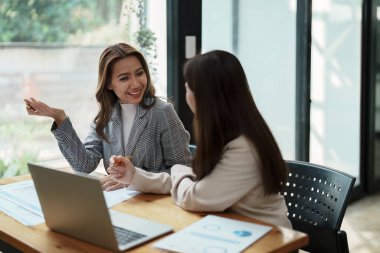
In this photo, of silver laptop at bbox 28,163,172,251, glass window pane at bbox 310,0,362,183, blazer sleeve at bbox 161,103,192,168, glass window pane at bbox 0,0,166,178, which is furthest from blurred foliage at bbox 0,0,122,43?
glass window pane at bbox 310,0,362,183

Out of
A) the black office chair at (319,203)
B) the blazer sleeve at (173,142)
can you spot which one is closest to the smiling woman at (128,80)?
the blazer sleeve at (173,142)

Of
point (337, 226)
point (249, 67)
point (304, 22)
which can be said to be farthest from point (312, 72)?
point (337, 226)

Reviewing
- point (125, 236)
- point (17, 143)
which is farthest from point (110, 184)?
point (17, 143)

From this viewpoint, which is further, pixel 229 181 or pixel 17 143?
pixel 17 143

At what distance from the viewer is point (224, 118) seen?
4.91 feet

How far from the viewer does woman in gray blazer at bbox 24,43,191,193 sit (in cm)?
205

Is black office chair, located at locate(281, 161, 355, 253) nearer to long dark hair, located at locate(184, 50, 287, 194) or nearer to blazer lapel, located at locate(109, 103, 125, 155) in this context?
long dark hair, located at locate(184, 50, 287, 194)

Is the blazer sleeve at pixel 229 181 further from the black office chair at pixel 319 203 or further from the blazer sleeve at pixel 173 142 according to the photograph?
the blazer sleeve at pixel 173 142

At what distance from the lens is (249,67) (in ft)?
11.4

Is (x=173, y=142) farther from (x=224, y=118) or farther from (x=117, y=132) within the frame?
(x=224, y=118)

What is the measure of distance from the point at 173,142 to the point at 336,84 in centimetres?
237

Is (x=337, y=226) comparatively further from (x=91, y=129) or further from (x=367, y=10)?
(x=367, y=10)

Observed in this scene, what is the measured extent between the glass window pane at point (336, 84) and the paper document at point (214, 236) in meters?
2.65

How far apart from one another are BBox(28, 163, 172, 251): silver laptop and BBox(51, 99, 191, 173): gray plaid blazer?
59cm
